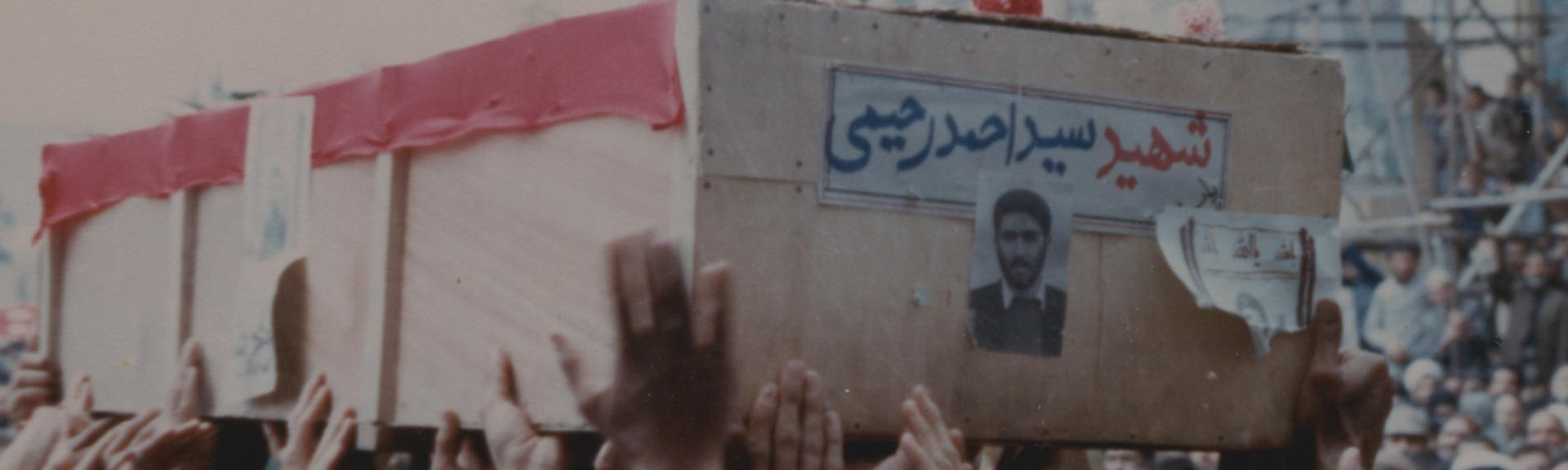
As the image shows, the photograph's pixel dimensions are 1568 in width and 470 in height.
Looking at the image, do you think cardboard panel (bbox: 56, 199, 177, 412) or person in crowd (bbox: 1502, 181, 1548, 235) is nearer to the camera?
cardboard panel (bbox: 56, 199, 177, 412)

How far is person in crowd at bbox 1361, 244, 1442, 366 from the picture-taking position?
369 inches

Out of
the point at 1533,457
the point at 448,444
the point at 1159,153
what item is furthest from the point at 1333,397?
the point at 1533,457

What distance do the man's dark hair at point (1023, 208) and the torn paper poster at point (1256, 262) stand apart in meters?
0.22

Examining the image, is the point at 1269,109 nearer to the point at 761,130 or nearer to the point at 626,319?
the point at 761,130

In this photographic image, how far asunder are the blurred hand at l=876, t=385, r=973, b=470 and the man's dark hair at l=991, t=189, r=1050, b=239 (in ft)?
1.02

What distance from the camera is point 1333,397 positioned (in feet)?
10.9

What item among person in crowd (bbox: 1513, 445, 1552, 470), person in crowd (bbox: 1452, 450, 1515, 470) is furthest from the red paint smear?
person in crowd (bbox: 1513, 445, 1552, 470)

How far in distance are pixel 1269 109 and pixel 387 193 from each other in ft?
5.51

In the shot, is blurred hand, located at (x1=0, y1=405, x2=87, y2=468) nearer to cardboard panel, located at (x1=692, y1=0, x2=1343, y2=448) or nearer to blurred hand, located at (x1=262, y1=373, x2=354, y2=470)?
blurred hand, located at (x1=262, y1=373, x2=354, y2=470)

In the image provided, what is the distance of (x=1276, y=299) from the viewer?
3.25 m

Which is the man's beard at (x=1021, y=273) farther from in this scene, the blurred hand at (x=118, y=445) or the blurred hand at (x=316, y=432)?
the blurred hand at (x=118, y=445)

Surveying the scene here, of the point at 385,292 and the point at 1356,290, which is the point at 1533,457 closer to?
the point at 1356,290

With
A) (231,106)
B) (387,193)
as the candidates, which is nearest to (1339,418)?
(387,193)

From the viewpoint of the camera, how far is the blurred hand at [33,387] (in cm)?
543
